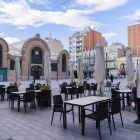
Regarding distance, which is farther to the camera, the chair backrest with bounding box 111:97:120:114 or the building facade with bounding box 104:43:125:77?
the building facade with bounding box 104:43:125:77

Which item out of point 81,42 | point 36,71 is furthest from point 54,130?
point 81,42

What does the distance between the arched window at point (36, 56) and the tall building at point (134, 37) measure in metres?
34.9

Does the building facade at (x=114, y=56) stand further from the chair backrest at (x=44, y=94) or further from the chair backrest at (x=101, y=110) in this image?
the chair backrest at (x=101, y=110)

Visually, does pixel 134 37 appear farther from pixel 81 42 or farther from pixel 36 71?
pixel 36 71

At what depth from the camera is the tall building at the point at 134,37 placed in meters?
53.3

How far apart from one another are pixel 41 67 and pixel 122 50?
100 feet

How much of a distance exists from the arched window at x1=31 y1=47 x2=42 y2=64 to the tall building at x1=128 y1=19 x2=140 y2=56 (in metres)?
34.9

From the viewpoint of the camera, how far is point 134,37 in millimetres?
54562

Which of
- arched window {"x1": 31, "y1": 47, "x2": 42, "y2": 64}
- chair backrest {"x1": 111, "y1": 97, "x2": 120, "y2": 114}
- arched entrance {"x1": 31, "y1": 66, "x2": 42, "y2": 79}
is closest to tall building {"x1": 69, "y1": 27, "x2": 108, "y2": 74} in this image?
arched entrance {"x1": 31, "y1": 66, "x2": 42, "y2": 79}

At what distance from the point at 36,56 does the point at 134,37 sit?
124 feet

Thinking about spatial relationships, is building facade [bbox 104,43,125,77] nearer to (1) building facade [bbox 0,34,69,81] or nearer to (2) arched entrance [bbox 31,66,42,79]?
(1) building facade [bbox 0,34,69,81]

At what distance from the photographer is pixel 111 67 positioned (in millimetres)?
52312

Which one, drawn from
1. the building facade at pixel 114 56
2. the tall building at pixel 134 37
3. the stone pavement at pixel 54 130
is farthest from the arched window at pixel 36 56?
the stone pavement at pixel 54 130

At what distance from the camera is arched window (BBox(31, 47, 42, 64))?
41525 mm
